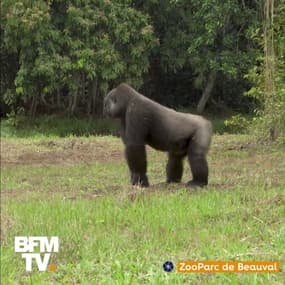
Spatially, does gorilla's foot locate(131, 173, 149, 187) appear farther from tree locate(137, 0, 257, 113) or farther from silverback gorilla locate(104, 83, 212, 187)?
tree locate(137, 0, 257, 113)

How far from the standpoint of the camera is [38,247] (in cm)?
493

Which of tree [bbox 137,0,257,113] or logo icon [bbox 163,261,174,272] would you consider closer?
logo icon [bbox 163,261,174,272]

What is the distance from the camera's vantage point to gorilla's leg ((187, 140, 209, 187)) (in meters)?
7.39

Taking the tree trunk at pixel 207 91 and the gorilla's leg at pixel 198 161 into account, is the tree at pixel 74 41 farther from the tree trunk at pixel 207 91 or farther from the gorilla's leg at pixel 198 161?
the gorilla's leg at pixel 198 161

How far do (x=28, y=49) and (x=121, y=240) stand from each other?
1387cm

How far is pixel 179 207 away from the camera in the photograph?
6.14m

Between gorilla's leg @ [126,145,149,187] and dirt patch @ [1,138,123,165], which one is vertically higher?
gorilla's leg @ [126,145,149,187]

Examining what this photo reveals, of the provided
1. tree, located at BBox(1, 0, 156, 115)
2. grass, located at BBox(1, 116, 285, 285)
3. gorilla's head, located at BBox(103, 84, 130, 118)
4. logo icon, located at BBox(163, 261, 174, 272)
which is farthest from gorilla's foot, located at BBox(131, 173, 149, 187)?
tree, located at BBox(1, 0, 156, 115)

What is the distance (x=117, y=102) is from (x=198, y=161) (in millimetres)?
1207

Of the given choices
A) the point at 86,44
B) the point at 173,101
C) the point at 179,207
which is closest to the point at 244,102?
the point at 173,101

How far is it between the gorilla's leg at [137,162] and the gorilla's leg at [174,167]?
1.28 feet

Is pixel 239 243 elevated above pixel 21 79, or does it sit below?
above

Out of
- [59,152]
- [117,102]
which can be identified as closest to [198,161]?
[117,102]

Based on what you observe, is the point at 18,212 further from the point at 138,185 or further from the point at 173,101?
the point at 173,101
